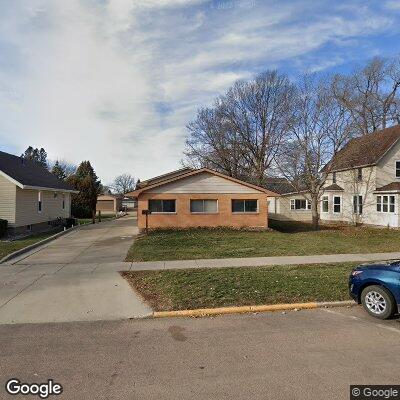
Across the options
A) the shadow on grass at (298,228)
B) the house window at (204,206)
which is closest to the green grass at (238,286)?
the house window at (204,206)

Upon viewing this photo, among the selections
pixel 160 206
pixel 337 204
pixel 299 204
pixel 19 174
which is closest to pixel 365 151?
pixel 337 204

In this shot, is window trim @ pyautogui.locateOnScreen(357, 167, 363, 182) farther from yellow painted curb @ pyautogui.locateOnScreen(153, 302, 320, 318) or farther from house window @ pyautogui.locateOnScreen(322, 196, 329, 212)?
yellow painted curb @ pyautogui.locateOnScreen(153, 302, 320, 318)

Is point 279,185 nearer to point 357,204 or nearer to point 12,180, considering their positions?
point 357,204

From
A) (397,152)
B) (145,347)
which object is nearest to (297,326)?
(145,347)

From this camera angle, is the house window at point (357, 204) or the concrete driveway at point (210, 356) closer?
the concrete driveway at point (210, 356)

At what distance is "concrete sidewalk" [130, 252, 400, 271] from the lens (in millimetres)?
12227

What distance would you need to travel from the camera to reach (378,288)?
7.02m

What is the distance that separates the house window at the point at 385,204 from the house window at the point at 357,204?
2058 mm

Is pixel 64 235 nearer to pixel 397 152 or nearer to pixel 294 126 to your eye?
pixel 294 126

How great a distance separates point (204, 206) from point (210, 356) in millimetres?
19426

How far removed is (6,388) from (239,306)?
4448mm

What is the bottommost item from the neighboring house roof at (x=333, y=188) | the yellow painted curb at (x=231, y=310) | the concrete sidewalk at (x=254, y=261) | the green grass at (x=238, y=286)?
the yellow painted curb at (x=231, y=310)

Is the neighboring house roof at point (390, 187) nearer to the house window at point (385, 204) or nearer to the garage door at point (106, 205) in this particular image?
the house window at point (385, 204)

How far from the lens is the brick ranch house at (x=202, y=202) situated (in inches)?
952
